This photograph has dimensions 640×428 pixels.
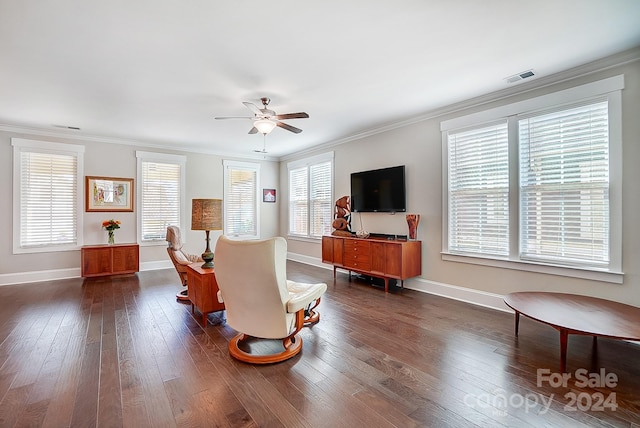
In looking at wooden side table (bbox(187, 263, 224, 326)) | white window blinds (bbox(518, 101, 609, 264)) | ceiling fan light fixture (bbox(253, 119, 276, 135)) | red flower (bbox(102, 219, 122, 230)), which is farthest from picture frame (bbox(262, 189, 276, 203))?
white window blinds (bbox(518, 101, 609, 264))

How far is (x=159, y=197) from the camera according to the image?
6375 mm

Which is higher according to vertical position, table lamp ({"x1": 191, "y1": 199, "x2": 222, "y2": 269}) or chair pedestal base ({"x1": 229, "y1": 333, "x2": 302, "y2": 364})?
table lamp ({"x1": 191, "y1": 199, "x2": 222, "y2": 269})

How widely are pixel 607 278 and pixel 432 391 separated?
230 cm

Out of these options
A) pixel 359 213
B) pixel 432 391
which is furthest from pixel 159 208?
pixel 432 391

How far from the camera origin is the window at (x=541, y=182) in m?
2.94

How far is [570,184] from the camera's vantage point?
124 inches

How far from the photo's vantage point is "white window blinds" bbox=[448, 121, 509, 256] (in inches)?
146

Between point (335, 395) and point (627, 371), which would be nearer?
point (335, 395)

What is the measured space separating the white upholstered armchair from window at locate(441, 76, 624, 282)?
8.43 ft

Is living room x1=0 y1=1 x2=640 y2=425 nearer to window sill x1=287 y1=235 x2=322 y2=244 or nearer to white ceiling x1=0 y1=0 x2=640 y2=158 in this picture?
window sill x1=287 y1=235 x2=322 y2=244

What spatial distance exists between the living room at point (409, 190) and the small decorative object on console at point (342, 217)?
0.76 feet

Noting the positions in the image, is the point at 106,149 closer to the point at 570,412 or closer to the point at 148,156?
the point at 148,156

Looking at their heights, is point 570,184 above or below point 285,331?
above

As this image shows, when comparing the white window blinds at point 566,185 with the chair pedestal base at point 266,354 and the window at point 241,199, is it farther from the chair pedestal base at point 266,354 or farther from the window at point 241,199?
the window at point 241,199
